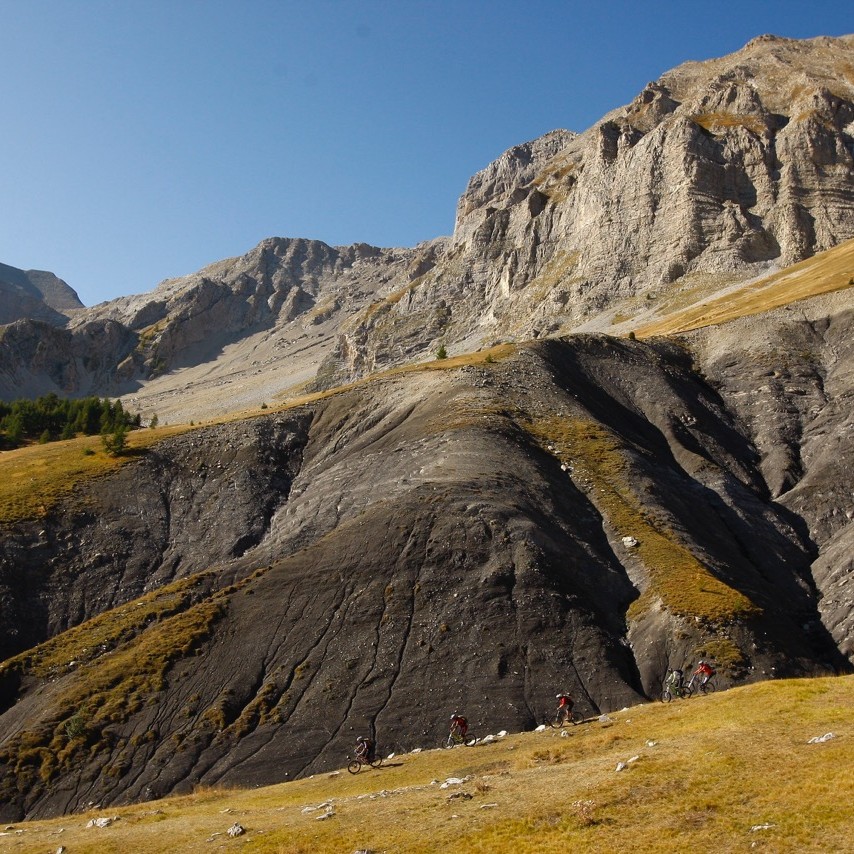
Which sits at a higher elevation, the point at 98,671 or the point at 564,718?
the point at 98,671

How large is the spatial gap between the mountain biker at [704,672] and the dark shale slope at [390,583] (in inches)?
96.4

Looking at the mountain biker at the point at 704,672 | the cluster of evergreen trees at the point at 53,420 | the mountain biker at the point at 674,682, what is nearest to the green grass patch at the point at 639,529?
the mountain biker at the point at 704,672

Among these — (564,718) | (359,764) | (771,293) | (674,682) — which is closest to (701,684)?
(674,682)

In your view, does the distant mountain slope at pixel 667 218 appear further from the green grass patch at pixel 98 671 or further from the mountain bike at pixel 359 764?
the mountain bike at pixel 359 764

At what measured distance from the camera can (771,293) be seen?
112750 mm

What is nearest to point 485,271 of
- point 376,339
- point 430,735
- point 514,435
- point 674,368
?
point 376,339

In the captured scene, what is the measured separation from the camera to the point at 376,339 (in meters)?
197

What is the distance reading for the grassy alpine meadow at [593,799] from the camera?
59.3 feet

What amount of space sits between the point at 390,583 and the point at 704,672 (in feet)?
64.3

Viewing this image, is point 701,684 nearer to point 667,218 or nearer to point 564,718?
point 564,718

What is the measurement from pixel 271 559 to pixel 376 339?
144623 mm

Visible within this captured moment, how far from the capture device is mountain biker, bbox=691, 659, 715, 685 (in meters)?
36.2

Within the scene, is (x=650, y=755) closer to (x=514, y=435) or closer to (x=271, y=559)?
(x=271, y=559)

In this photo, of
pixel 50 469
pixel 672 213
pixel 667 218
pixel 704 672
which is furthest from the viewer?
pixel 667 218
